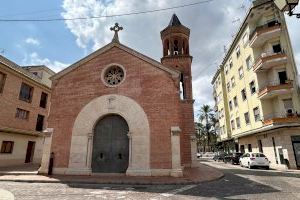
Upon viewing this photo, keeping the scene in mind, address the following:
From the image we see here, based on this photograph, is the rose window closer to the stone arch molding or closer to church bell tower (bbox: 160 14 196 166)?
the stone arch molding

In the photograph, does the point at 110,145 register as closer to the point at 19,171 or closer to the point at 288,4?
the point at 19,171

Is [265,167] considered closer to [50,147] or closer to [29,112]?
[50,147]

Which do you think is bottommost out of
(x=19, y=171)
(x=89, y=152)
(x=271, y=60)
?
(x=19, y=171)

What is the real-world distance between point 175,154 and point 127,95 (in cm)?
502

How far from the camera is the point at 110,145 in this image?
14.2m

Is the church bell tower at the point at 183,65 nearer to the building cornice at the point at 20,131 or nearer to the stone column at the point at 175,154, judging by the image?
the stone column at the point at 175,154

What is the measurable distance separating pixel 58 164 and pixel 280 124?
18.6 m

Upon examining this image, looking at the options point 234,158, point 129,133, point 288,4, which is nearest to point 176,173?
point 129,133

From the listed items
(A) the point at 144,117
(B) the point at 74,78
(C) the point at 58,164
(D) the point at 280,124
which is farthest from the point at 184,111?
(C) the point at 58,164

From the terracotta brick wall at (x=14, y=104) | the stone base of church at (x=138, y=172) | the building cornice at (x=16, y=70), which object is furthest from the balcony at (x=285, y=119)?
the building cornice at (x=16, y=70)

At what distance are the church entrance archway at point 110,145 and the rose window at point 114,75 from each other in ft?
8.25

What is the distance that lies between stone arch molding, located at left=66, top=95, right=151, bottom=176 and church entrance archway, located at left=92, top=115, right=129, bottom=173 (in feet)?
1.26

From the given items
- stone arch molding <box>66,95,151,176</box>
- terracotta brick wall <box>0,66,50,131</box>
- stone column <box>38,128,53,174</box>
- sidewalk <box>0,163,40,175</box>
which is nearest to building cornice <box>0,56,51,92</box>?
terracotta brick wall <box>0,66,50,131</box>

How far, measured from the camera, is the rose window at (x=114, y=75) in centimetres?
1536
